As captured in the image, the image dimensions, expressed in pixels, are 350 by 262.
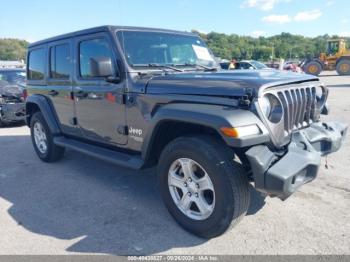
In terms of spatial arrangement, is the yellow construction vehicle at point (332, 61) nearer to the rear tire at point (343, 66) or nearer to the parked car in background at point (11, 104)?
the rear tire at point (343, 66)

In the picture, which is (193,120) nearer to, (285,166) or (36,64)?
(285,166)

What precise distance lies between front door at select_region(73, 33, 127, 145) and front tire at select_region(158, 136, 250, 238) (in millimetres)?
959

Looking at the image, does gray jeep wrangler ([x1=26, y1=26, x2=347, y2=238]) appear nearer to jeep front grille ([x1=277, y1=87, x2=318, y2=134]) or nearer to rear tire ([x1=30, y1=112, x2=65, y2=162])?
jeep front grille ([x1=277, y1=87, x2=318, y2=134])

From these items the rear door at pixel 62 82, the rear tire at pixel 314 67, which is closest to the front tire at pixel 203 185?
the rear door at pixel 62 82

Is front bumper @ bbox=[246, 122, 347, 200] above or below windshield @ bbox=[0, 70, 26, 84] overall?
below

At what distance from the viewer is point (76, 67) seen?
445 cm

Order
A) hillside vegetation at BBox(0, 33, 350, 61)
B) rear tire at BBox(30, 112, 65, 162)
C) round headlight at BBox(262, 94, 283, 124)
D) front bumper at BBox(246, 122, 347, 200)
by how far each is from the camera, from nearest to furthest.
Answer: front bumper at BBox(246, 122, 347, 200)
round headlight at BBox(262, 94, 283, 124)
rear tire at BBox(30, 112, 65, 162)
hillside vegetation at BBox(0, 33, 350, 61)

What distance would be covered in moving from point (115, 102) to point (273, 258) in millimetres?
2376

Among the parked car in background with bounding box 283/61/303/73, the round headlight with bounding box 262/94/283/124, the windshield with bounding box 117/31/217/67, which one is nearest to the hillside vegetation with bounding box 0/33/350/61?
the parked car in background with bounding box 283/61/303/73

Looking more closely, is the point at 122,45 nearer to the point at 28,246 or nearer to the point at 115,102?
the point at 115,102

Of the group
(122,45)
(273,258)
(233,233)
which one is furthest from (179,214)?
(122,45)

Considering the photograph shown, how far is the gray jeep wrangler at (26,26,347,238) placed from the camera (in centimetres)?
265

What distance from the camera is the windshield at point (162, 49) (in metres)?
3.78

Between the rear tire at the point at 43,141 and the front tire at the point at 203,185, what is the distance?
2.84 meters
